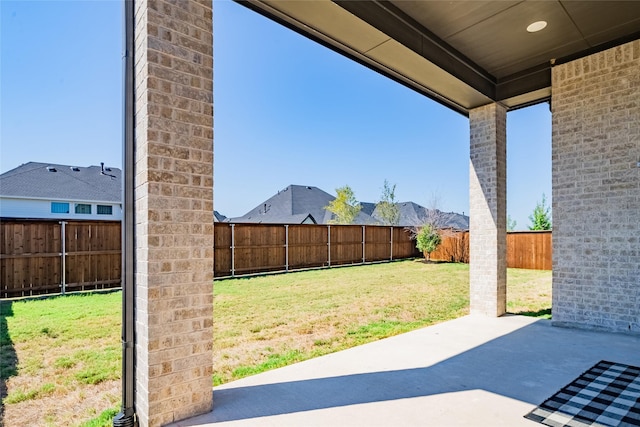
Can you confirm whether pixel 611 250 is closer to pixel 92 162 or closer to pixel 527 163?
pixel 527 163

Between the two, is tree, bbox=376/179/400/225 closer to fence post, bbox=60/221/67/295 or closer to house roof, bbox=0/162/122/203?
house roof, bbox=0/162/122/203

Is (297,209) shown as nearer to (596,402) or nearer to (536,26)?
(536,26)

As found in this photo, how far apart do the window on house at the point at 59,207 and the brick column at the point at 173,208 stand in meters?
15.7

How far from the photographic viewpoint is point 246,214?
92.3 ft

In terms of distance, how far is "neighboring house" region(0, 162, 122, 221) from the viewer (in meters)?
13.7

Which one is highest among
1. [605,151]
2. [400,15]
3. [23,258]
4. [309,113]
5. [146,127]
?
[309,113]

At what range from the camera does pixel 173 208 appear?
7.67ft

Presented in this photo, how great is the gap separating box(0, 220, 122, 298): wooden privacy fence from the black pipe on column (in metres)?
6.68

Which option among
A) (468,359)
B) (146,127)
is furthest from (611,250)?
(146,127)

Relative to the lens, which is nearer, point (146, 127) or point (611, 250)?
point (146, 127)

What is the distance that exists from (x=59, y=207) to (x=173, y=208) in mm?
16067

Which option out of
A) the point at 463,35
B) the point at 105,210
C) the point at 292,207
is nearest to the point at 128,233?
the point at 463,35

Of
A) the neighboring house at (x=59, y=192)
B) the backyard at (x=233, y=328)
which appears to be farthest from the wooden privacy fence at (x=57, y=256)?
the neighboring house at (x=59, y=192)

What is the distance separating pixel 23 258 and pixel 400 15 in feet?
27.2
